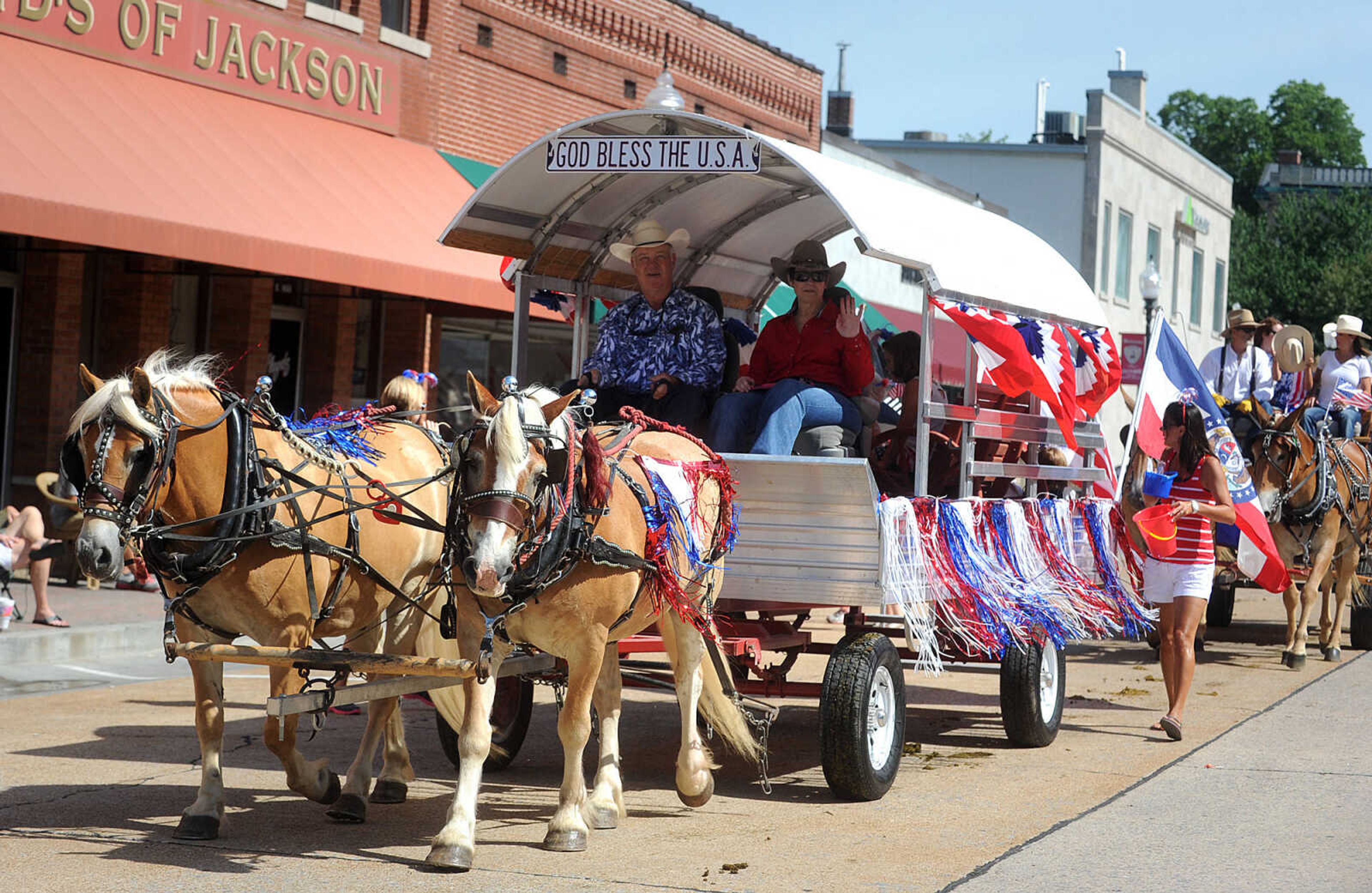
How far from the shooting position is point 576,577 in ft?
21.1

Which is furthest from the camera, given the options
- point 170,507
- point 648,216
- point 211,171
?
point 211,171

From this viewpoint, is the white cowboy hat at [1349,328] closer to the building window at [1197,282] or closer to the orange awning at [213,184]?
the orange awning at [213,184]

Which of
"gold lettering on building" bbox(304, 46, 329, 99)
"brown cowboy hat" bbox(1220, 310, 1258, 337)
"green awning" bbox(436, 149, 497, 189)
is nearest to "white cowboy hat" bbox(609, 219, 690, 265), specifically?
"brown cowboy hat" bbox(1220, 310, 1258, 337)

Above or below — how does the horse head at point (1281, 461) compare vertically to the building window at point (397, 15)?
below

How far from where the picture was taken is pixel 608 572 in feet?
21.4

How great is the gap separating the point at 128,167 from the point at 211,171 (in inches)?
40.9

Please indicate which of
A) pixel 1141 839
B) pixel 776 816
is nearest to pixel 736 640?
pixel 776 816

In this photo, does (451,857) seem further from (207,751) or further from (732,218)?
(732,218)

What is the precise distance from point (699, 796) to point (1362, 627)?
32.7 feet

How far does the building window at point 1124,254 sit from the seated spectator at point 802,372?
29735 millimetres

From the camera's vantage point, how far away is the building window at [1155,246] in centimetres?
3969

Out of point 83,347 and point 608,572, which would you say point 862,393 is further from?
point 83,347

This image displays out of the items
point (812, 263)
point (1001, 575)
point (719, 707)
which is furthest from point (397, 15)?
point (719, 707)

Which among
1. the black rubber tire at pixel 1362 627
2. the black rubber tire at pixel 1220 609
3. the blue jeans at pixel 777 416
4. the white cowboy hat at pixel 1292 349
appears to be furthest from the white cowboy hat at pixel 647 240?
the black rubber tire at pixel 1362 627
